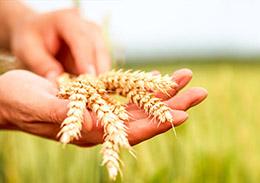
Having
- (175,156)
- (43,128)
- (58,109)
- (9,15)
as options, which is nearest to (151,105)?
(58,109)

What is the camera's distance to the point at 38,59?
7.49 ft

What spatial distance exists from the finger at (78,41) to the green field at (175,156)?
11.5 inches

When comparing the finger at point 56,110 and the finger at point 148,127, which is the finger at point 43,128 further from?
the finger at point 148,127

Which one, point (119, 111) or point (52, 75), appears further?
point (52, 75)

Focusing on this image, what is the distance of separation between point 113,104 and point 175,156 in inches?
41.5

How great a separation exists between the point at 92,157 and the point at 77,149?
217 millimetres

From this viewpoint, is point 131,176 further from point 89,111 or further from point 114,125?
point 114,125

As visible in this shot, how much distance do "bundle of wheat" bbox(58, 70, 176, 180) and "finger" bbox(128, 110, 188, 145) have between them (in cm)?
2

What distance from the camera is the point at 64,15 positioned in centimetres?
230

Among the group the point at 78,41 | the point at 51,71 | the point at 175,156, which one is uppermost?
the point at 78,41

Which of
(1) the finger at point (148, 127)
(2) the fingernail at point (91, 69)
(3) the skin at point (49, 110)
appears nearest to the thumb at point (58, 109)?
(3) the skin at point (49, 110)

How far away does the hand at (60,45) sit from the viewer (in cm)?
224

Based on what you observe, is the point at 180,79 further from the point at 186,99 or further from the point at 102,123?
the point at 102,123

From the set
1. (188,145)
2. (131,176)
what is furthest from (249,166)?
(131,176)
